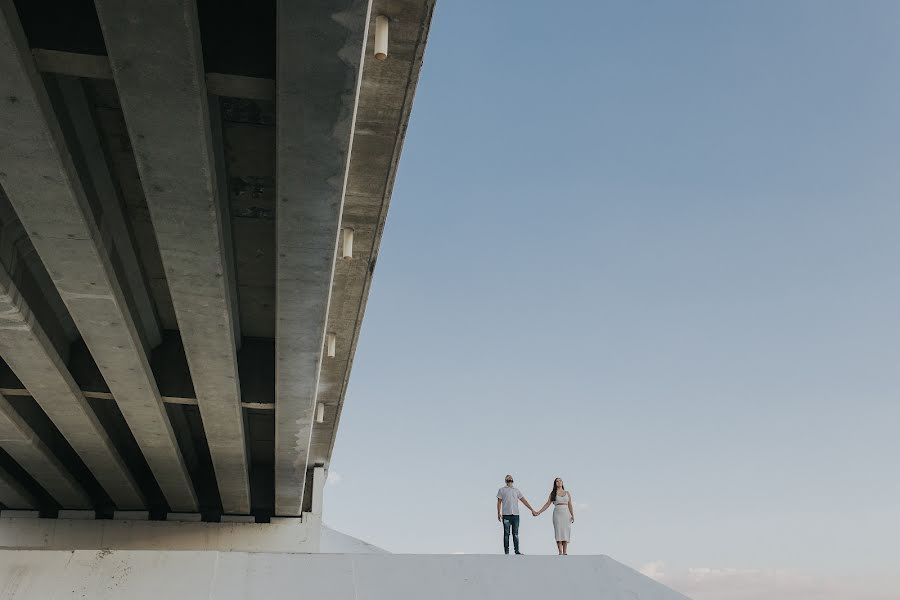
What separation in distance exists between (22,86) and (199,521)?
18162 millimetres

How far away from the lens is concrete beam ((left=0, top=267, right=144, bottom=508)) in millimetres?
10055

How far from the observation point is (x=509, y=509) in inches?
559

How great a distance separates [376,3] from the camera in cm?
645

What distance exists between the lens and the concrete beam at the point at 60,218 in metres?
6.07

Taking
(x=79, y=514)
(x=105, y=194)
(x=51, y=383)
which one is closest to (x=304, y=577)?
(x=51, y=383)

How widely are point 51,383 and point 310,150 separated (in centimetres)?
801

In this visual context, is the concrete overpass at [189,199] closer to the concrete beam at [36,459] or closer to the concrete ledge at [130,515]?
the concrete beam at [36,459]

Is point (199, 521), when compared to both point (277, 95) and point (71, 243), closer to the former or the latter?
point (71, 243)

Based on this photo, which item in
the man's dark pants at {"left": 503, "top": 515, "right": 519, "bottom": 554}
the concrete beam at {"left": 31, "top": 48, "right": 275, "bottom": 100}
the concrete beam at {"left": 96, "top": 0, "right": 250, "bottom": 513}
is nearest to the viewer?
the concrete beam at {"left": 96, "top": 0, "right": 250, "bottom": 513}

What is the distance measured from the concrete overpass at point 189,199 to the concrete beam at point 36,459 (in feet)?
0.33

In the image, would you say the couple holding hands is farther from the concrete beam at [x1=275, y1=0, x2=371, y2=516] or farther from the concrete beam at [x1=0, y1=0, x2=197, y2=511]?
the concrete beam at [x1=0, y1=0, x2=197, y2=511]

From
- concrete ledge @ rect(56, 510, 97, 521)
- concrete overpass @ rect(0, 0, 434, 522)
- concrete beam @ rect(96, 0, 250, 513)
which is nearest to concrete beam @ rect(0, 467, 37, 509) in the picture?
concrete ledge @ rect(56, 510, 97, 521)

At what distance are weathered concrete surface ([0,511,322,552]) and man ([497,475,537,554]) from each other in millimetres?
10011

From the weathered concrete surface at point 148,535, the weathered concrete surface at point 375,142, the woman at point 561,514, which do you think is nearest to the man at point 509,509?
the woman at point 561,514
